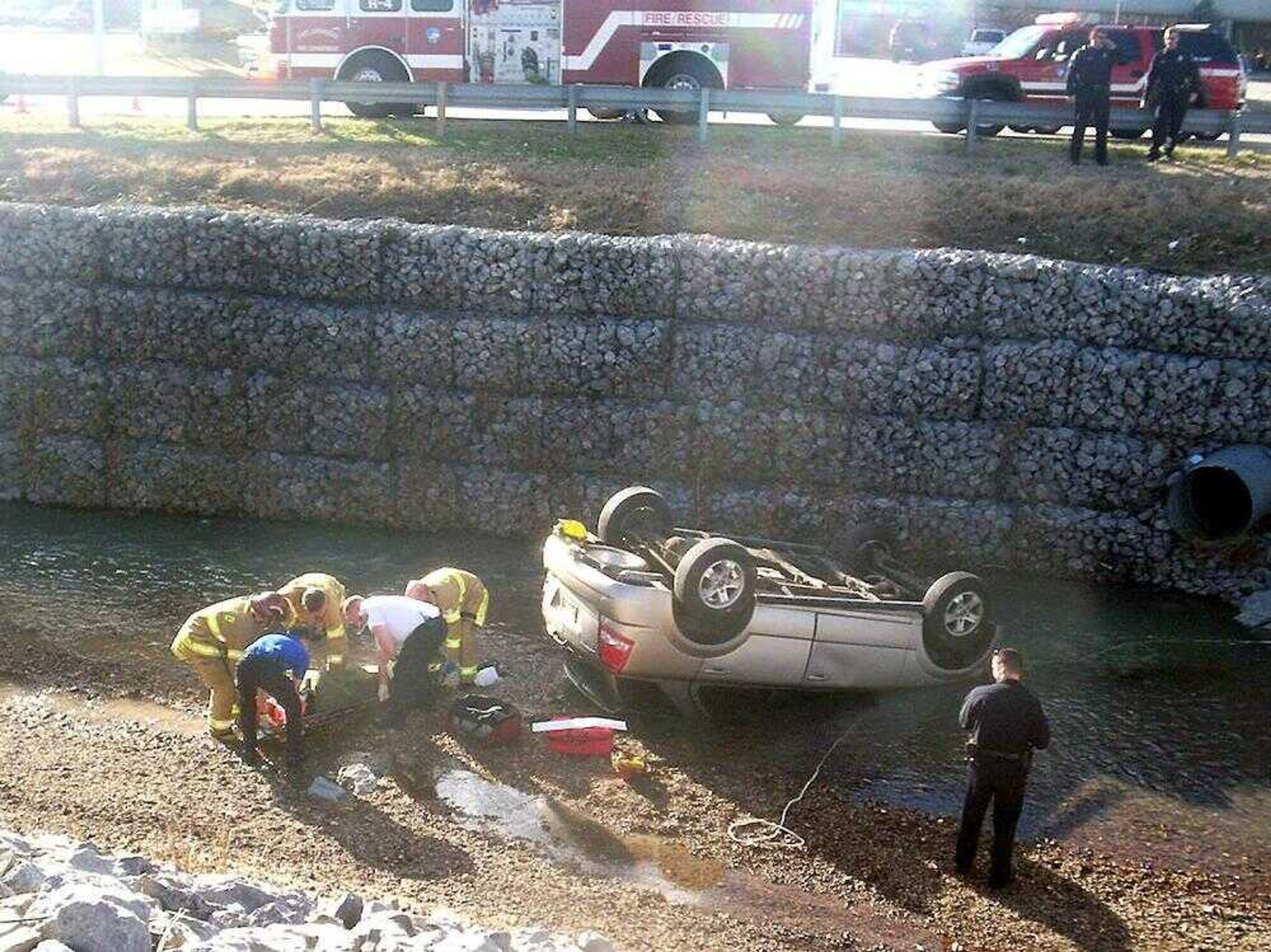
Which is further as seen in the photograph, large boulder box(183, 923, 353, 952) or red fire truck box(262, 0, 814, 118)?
red fire truck box(262, 0, 814, 118)

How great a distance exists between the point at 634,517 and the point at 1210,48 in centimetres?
1635

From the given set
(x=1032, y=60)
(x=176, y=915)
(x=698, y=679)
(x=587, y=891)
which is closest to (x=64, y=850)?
(x=176, y=915)

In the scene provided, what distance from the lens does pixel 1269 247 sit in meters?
15.2

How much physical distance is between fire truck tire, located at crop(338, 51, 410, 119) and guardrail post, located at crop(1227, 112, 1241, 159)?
12.3 metres

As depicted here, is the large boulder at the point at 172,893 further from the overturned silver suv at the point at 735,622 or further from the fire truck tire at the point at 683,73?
the fire truck tire at the point at 683,73

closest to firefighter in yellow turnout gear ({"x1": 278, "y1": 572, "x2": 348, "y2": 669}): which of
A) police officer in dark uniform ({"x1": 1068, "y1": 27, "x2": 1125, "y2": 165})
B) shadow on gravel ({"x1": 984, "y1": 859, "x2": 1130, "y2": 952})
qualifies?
shadow on gravel ({"x1": 984, "y1": 859, "x2": 1130, "y2": 952})

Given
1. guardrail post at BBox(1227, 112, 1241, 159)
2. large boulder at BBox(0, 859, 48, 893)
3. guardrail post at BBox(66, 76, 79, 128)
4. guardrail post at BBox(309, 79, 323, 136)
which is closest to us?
large boulder at BBox(0, 859, 48, 893)

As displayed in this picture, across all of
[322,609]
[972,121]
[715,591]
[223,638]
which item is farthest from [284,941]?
[972,121]

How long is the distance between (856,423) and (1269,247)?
524 cm

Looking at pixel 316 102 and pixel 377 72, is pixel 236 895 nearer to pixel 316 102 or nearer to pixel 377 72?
pixel 316 102

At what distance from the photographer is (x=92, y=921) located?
641 cm

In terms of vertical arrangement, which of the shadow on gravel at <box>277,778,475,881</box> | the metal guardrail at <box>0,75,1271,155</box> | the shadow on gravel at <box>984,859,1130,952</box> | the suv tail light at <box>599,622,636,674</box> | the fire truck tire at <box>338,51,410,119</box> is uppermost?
the fire truck tire at <box>338,51,410,119</box>

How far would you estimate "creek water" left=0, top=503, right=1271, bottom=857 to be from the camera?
974 cm

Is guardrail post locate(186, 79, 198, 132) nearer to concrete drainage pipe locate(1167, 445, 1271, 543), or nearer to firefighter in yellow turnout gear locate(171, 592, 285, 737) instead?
firefighter in yellow turnout gear locate(171, 592, 285, 737)
